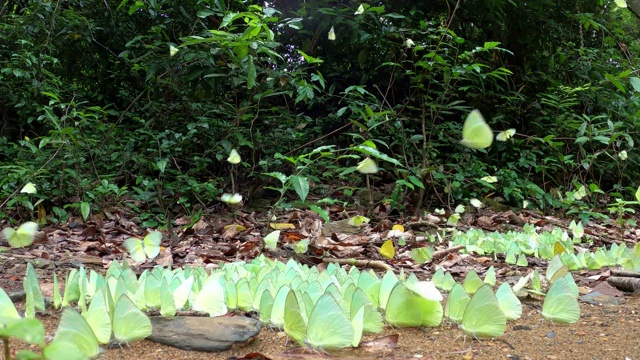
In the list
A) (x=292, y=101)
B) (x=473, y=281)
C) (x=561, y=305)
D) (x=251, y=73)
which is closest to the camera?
(x=561, y=305)

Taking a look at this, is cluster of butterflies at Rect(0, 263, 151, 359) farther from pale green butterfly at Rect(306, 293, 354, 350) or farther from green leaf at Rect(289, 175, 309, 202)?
green leaf at Rect(289, 175, 309, 202)

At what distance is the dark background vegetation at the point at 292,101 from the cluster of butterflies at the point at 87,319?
2007mm

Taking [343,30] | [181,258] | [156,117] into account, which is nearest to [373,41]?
[343,30]

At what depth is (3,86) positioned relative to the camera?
4.14m

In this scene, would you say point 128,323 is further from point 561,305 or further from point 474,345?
point 561,305

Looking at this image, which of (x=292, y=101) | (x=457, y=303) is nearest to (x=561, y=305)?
(x=457, y=303)

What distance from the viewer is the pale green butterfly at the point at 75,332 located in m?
0.68

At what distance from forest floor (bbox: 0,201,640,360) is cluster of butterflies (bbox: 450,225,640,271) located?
6 cm

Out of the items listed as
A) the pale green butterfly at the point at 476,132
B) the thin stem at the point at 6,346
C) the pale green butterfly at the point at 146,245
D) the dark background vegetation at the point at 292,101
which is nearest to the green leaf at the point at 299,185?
the pale green butterfly at the point at 146,245

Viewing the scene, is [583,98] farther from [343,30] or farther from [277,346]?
[277,346]

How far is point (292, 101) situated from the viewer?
5016 millimetres

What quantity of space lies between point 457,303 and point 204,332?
1.55 ft

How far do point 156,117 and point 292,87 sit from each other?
1.17 m

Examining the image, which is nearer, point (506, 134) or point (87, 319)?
point (87, 319)
